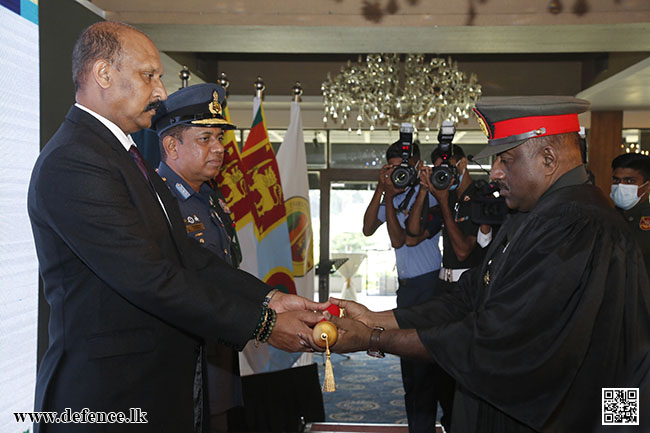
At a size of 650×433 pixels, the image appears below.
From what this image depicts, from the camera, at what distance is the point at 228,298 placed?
1616 millimetres

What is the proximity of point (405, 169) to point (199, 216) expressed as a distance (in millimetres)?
1827

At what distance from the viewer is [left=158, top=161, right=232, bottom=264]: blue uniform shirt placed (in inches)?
96.5

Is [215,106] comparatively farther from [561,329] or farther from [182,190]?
[561,329]

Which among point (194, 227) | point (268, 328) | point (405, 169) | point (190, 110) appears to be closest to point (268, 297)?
point (268, 328)

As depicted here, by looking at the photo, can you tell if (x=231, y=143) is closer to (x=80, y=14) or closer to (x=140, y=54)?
(x=80, y=14)

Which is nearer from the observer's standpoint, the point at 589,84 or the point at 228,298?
the point at 228,298

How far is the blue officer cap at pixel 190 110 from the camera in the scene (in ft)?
8.46

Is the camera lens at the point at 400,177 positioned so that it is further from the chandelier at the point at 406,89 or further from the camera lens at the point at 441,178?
the chandelier at the point at 406,89

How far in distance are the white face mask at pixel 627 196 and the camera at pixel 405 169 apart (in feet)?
4.92

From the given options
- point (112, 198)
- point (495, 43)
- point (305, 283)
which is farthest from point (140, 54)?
point (495, 43)

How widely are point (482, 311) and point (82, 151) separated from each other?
118cm

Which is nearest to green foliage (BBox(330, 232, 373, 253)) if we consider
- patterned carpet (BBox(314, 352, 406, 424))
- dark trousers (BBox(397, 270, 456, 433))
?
patterned carpet (BBox(314, 352, 406, 424))

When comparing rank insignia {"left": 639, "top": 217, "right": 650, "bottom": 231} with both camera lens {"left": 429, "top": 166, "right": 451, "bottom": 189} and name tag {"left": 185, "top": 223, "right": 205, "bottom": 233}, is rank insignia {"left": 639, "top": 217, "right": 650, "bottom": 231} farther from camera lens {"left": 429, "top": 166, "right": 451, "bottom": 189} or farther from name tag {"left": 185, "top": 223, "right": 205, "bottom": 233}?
name tag {"left": 185, "top": 223, "right": 205, "bottom": 233}

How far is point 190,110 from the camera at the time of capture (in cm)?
259
